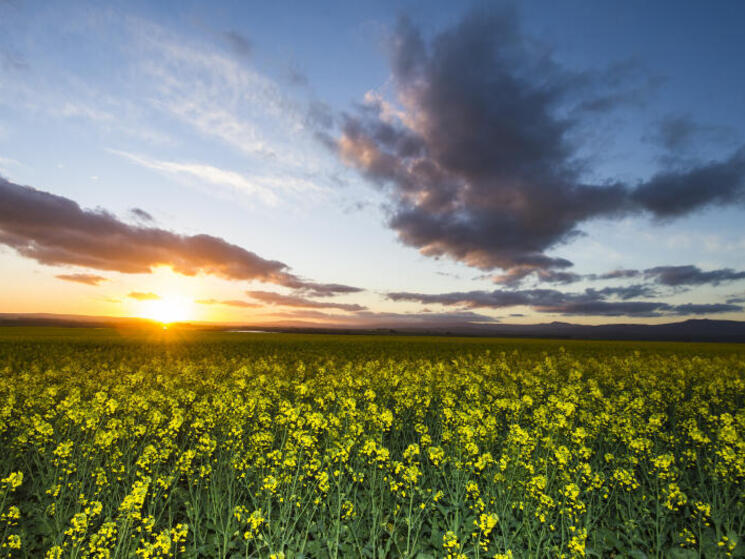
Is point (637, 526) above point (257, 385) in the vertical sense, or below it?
below

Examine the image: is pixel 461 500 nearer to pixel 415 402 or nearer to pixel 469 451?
pixel 469 451

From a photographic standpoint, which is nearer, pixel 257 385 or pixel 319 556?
pixel 319 556

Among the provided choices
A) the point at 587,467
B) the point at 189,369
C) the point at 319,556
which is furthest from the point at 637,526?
the point at 189,369

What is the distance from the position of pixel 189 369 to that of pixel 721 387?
2541cm

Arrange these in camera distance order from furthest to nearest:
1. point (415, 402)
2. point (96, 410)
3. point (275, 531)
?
point (415, 402) < point (96, 410) < point (275, 531)

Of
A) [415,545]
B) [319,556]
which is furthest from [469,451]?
[319,556]

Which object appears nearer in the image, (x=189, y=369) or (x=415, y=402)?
(x=415, y=402)

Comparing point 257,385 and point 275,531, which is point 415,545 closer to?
point 275,531

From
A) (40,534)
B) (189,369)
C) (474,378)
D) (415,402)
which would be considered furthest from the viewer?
(189,369)

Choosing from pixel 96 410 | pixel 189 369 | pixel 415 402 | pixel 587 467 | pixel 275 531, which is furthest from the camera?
pixel 189 369

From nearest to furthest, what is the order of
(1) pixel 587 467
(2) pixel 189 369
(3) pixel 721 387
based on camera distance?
1. (1) pixel 587 467
2. (3) pixel 721 387
3. (2) pixel 189 369

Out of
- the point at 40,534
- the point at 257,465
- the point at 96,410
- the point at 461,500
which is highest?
the point at 96,410

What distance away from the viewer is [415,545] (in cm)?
724

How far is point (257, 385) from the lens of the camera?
1512cm
